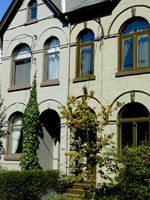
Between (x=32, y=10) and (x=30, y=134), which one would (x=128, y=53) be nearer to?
(x=30, y=134)

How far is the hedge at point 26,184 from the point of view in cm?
1304

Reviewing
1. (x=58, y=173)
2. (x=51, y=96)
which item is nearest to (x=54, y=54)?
(x=51, y=96)

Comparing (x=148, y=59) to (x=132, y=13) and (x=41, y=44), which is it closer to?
(x=132, y=13)

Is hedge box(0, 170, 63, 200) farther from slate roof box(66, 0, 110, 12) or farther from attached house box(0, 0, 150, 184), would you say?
slate roof box(66, 0, 110, 12)

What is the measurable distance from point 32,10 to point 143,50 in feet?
23.2

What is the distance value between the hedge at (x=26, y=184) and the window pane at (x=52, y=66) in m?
4.59

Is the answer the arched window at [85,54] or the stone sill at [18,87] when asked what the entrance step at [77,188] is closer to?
the arched window at [85,54]

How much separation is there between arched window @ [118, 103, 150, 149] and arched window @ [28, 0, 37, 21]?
739 centimetres

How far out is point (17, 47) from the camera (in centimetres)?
1831

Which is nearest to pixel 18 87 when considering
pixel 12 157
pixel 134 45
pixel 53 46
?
pixel 53 46

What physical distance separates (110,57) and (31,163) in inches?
230

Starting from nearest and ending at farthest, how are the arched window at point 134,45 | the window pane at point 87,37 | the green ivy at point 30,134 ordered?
the arched window at point 134,45 → the window pane at point 87,37 → the green ivy at point 30,134

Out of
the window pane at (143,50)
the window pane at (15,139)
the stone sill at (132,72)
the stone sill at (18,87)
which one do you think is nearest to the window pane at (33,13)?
the stone sill at (18,87)

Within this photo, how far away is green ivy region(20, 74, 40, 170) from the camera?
15758 mm
